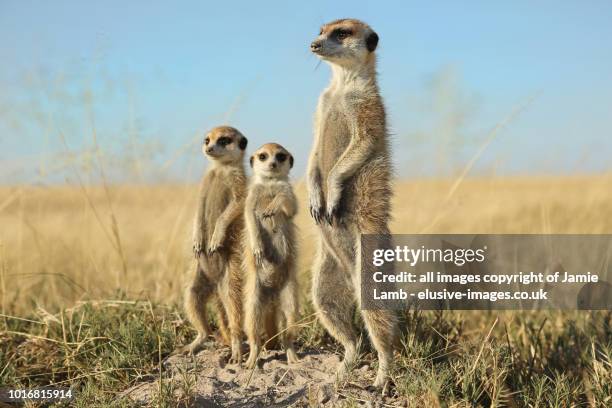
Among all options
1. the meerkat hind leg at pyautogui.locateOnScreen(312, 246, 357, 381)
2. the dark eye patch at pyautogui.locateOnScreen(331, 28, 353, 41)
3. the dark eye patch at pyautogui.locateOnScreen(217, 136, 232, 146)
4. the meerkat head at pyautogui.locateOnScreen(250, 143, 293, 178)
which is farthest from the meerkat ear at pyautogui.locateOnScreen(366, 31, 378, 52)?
the meerkat hind leg at pyautogui.locateOnScreen(312, 246, 357, 381)

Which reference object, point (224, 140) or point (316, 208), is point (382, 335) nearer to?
point (316, 208)

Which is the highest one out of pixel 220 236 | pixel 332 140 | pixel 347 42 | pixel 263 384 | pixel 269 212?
pixel 347 42

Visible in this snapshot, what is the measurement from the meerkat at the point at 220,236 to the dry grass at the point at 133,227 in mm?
295

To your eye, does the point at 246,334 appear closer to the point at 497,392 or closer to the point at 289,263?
the point at 289,263

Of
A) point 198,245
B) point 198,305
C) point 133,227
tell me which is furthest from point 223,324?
point 133,227

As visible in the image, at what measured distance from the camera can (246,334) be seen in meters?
4.23

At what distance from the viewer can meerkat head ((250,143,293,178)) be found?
13.9 feet

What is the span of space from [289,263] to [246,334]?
1.82 feet

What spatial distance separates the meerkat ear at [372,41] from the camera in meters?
3.98

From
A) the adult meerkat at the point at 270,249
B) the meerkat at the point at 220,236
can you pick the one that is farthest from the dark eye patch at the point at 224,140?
the adult meerkat at the point at 270,249

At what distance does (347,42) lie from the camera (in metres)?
3.93

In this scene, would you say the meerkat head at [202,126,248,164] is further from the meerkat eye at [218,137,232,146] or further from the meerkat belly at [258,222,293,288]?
the meerkat belly at [258,222,293,288]

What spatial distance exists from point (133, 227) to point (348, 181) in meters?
8.74

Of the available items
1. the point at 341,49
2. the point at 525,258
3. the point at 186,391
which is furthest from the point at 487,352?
the point at 525,258
